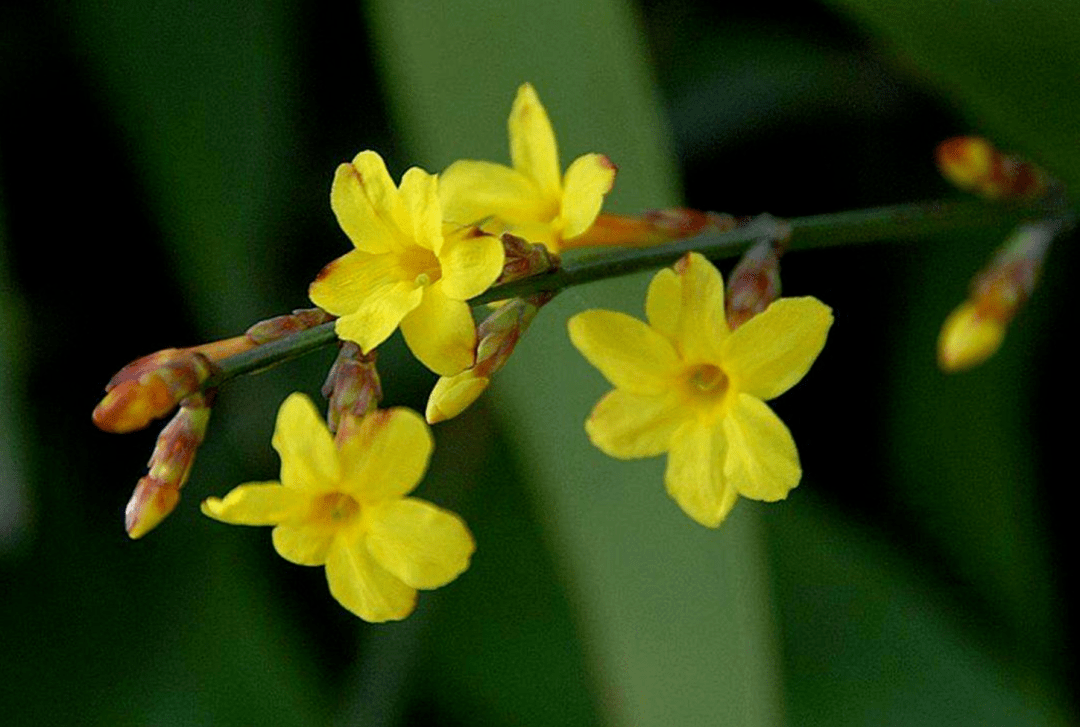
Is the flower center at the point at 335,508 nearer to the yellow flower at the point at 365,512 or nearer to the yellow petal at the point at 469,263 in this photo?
the yellow flower at the point at 365,512

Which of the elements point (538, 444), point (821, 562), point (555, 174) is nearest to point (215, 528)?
point (538, 444)

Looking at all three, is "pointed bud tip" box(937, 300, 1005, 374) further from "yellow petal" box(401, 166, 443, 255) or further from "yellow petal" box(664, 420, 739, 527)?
"yellow petal" box(401, 166, 443, 255)

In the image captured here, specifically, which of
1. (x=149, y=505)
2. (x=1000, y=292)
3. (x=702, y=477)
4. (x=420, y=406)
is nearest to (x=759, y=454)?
(x=702, y=477)

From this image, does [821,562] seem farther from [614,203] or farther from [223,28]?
[223,28]

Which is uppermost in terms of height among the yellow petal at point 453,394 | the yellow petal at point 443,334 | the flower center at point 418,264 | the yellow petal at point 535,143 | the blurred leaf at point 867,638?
the yellow petal at point 535,143

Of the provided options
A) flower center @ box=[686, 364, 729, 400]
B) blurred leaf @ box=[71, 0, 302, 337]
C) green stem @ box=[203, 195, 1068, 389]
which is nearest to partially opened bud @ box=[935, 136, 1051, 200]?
green stem @ box=[203, 195, 1068, 389]

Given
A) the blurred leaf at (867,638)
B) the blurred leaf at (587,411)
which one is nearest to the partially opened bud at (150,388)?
the blurred leaf at (587,411)
